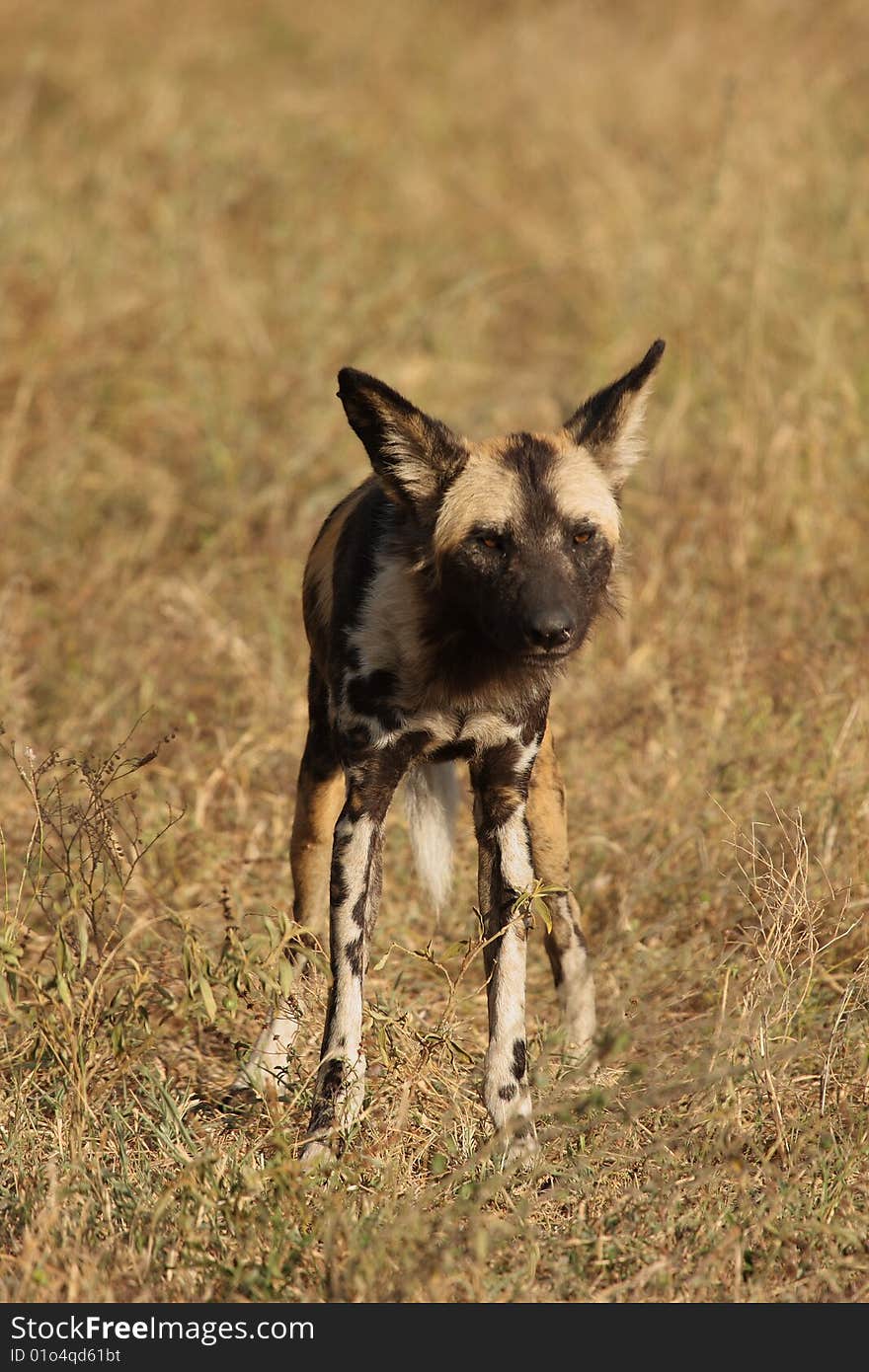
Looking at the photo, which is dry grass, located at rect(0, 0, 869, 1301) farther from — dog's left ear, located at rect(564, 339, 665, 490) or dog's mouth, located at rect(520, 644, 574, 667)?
dog's left ear, located at rect(564, 339, 665, 490)

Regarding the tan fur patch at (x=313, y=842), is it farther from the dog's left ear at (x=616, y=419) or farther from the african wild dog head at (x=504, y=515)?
the dog's left ear at (x=616, y=419)

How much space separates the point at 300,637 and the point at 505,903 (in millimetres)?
2109

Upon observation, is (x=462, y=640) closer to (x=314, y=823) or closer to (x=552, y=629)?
(x=552, y=629)

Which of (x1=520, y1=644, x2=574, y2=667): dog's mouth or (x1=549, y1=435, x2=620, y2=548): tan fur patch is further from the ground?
(x1=549, y1=435, x2=620, y2=548): tan fur patch

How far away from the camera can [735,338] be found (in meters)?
6.20

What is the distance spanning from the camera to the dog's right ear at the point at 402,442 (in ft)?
10.2

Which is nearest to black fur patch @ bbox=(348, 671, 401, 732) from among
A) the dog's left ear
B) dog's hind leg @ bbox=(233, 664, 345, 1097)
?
dog's hind leg @ bbox=(233, 664, 345, 1097)

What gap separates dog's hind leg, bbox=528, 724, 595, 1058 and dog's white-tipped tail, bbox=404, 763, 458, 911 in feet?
0.81

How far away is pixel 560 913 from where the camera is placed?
150 inches

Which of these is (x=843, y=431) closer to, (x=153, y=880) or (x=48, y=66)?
(x=153, y=880)

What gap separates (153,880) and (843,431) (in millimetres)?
3089

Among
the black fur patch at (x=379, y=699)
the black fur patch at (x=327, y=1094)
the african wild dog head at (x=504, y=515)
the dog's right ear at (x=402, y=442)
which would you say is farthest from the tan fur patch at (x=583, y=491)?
the black fur patch at (x=327, y=1094)

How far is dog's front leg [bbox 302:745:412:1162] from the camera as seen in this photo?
3168 millimetres
